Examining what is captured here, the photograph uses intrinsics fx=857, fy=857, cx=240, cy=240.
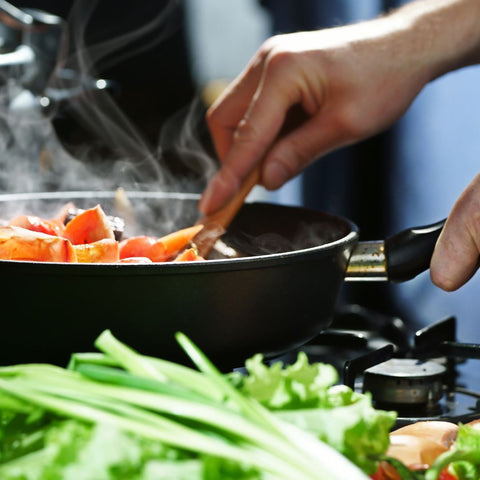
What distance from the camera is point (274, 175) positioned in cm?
156

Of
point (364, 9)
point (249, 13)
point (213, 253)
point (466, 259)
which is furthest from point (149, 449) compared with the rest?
point (249, 13)

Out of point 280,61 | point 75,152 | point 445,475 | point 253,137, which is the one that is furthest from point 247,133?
point 445,475

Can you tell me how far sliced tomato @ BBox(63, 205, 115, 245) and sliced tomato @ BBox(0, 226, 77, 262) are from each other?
165 mm

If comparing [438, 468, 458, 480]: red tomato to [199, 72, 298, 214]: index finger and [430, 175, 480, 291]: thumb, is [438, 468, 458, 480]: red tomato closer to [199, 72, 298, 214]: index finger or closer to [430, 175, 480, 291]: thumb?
[430, 175, 480, 291]: thumb

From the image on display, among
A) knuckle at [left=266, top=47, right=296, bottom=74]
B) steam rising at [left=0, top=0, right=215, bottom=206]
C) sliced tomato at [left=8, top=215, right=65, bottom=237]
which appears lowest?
steam rising at [left=0, top=0, right=215, bottom=206]

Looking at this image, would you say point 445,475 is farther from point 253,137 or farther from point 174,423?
point 253,137

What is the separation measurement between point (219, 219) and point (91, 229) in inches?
11.9

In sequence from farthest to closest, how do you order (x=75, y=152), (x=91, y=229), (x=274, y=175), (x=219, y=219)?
(x=75, y=152) → (x=274, y=175) → (x=219, y=219) → (x=91, y=229)

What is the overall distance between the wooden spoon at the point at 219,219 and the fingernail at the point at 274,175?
0.7 inches

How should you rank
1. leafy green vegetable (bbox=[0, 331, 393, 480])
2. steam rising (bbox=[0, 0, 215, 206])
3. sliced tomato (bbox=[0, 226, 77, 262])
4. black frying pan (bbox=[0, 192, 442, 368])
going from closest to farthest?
1. leafy green vegetable (bbox=[0, 331, 393, 480])
2. black frying pan (bbox=[0, 192, 442, 368])
3. sliced tomato (bbox=[0, 226, 77, 262])
4. steam rising (bbox=[0, 0, 215, 206])

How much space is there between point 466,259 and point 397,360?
0.61 feet

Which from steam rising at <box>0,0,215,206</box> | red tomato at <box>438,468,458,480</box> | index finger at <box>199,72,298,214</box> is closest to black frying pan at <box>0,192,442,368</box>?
red tomato at <box>438,468,458,480</box>

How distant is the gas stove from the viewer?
1117mm

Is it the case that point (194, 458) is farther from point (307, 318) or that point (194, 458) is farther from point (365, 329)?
point (365, 329)
